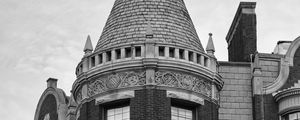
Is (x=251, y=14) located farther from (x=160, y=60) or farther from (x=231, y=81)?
(x=160, y=60)

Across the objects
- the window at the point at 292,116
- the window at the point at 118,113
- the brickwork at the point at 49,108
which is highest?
the brickwork at the point at 49,108

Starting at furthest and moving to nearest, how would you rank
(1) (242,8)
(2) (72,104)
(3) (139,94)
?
(1) (242,8), (2) (72,104), (3) (139,94)

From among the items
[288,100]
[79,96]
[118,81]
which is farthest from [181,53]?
[288,100]

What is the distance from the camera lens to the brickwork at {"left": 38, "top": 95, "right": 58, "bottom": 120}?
60.6 m

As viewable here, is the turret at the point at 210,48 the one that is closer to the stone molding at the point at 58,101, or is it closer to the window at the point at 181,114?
the window at the point at 181,114

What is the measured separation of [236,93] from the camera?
2277 inches

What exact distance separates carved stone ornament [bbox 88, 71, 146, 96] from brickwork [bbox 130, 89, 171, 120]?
55 cm

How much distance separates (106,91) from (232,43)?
36.7ft

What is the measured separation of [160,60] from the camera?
176ft

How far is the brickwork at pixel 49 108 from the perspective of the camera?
2386 inches

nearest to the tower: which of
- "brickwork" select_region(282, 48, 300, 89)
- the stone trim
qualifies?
the stone trim

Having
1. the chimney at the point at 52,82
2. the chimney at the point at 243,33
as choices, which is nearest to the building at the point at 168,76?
the chimney at the point at 243,33

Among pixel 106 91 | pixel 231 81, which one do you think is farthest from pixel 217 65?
pixel 106 91

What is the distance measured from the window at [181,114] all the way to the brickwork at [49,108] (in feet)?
27.5
